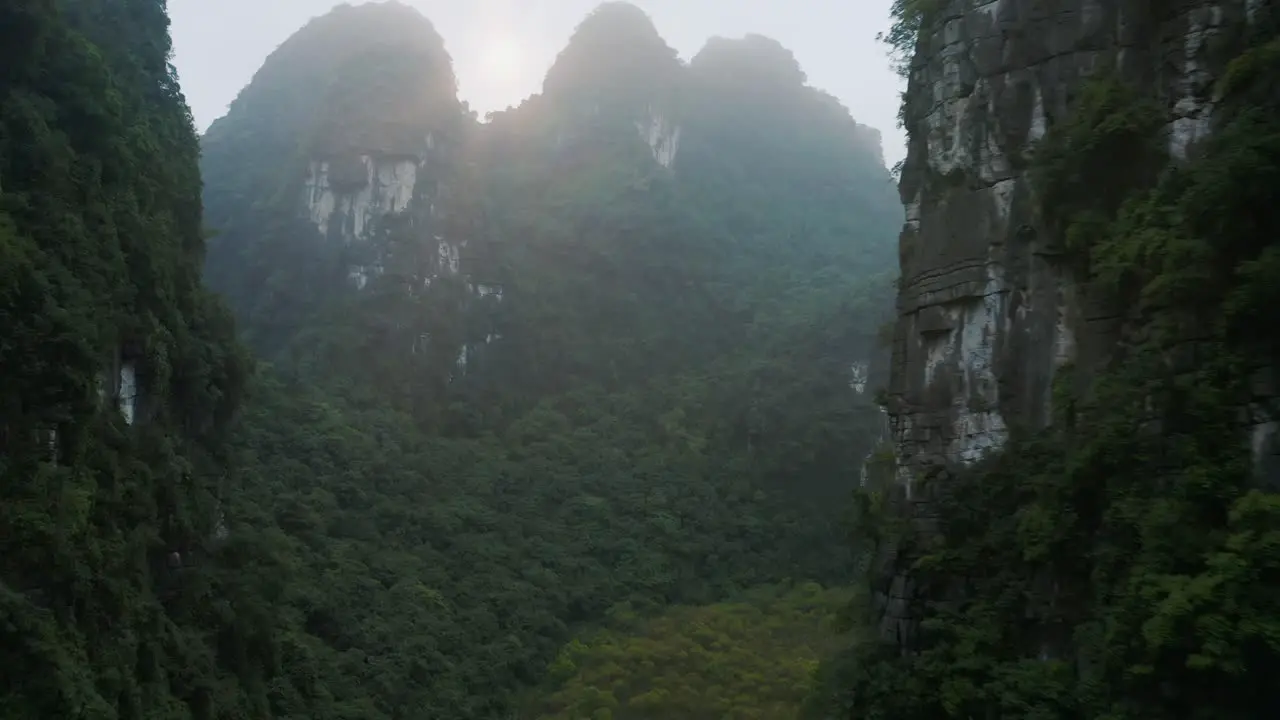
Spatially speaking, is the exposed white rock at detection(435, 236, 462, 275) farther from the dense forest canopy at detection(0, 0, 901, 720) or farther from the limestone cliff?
the limestone cliff

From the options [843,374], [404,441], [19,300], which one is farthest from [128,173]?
[843,374]

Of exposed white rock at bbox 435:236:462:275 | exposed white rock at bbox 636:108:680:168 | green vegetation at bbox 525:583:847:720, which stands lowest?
green vegetation at bbox 525:583:847:720

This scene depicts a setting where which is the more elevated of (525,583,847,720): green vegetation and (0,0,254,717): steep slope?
(0,0,254,717): steep slope

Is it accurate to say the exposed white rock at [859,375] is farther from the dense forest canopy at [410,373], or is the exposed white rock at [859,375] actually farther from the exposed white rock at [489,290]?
the exposed white rock at [489,290]

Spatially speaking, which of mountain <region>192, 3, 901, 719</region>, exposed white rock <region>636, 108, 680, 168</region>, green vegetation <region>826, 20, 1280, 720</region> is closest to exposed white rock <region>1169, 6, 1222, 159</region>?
green vegetation <region>826, 20, 1280, 720</region>

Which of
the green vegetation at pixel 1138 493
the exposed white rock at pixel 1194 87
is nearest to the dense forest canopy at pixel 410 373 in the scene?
the green vegetation at pixel 1138 493

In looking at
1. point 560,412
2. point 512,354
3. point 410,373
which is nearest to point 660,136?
point 512,354

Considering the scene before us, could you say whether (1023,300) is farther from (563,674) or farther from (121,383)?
(563,674)
